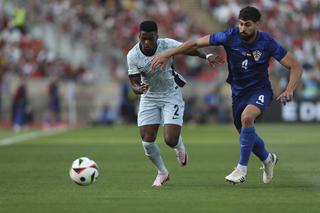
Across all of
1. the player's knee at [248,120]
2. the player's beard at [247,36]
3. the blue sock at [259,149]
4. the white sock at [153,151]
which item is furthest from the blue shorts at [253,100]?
the white sock at [153,151]

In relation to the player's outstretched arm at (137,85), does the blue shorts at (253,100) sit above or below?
below

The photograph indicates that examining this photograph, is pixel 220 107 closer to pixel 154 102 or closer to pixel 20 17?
pixel 20 17

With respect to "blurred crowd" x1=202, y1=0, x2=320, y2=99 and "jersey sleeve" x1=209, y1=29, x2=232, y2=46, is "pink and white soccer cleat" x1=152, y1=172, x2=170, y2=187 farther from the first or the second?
"blurred crowd" x1=202, y1=0, x2=320, y2=99

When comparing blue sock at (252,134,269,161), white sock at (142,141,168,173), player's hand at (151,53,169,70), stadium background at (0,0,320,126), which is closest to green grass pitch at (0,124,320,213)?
white sock at (142,141,168,173)

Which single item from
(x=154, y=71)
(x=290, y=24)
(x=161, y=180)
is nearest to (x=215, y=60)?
(x=154, y=71)

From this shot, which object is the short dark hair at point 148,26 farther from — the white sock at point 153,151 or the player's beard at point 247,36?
the white sock at point 153,151

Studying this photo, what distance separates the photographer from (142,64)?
12547mm

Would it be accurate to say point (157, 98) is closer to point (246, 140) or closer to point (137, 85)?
point (137, 85)

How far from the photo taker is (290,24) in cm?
4100

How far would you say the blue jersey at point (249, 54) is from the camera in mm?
12211

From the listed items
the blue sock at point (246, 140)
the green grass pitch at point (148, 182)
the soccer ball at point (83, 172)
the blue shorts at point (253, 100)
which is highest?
the blue shorts at point (253, 100)

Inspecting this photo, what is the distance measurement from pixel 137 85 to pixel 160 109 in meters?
0.69

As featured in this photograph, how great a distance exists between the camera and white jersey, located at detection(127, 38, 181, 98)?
12.6 metres

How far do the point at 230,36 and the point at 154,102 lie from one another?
1.48 meters
